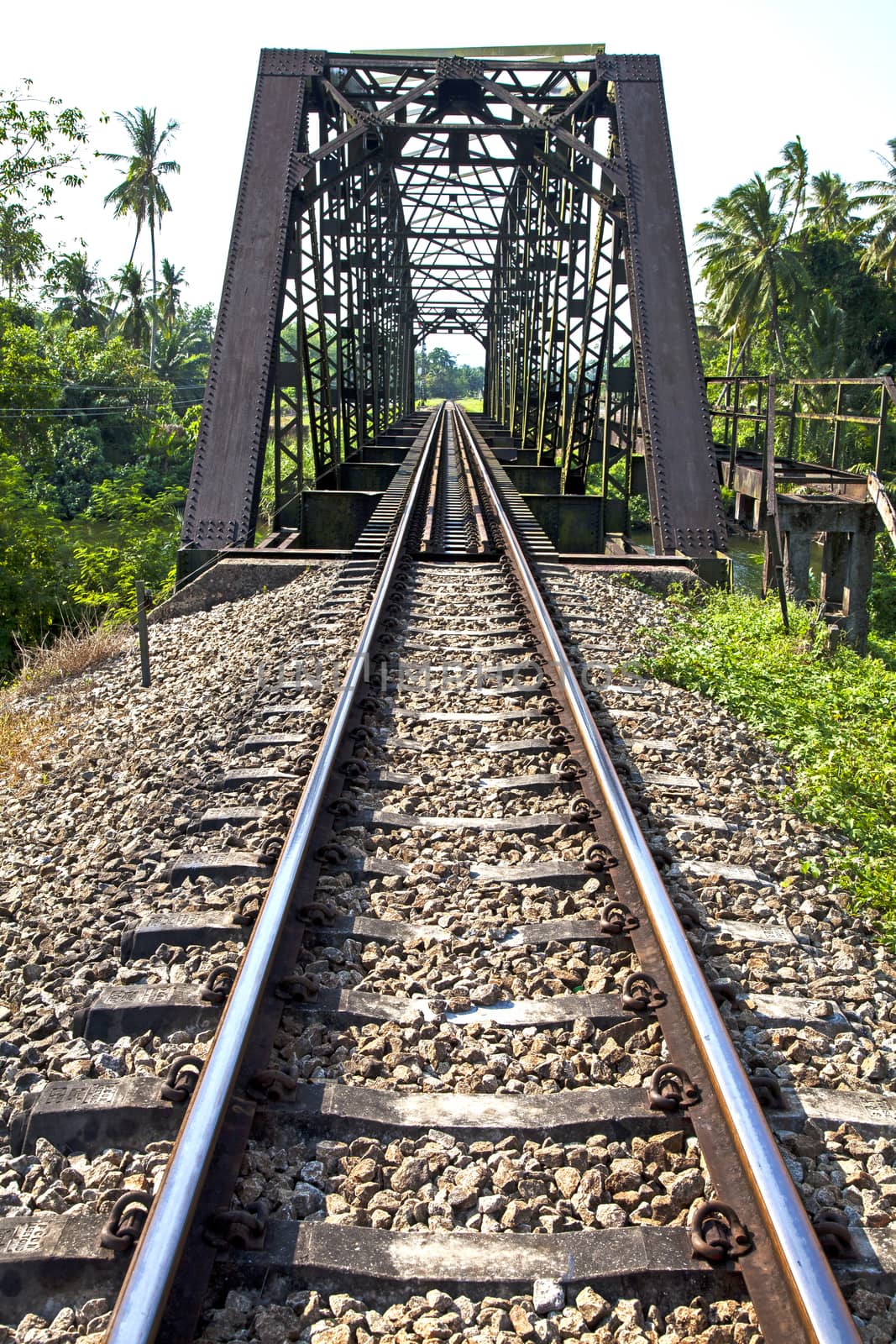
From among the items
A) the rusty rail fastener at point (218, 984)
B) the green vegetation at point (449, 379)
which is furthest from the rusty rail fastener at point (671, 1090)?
the green vegetation at point (449, 379)

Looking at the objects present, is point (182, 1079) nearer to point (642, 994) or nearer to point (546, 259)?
point (642, 994)

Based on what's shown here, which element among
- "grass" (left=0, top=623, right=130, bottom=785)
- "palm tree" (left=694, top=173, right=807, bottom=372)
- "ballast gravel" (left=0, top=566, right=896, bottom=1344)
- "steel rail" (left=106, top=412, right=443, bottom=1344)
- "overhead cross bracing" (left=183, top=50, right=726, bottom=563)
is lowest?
"grass" (left=0, top=623, right=130, bottom=785)

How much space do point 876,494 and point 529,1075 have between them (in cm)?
1427

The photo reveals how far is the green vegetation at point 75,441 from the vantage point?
1393 cm

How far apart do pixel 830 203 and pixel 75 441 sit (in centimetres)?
3639

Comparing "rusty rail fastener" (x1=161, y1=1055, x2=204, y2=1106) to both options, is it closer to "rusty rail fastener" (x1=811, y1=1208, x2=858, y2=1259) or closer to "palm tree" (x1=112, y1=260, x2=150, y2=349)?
"rusty rail fastener" (x1=811, y1=1208, x2=858, y2=1259)

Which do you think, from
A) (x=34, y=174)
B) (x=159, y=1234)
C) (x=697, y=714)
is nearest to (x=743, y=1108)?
(x=159, y=1234)

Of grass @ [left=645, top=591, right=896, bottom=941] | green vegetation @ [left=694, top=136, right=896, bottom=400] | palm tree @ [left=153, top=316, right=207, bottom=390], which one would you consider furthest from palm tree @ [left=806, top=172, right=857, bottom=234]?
grass @ [left=645, top=591, right=896, bottom=941]

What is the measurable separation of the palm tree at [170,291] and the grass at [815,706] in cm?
5881

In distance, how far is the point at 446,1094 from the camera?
8.50 feet

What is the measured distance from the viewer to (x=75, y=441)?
38062mm

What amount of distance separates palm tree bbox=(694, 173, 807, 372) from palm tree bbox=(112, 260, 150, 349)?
98.6ft

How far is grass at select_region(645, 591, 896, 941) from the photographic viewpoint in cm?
424

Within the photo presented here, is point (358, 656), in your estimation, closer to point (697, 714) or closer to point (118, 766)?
point (118, 766)
